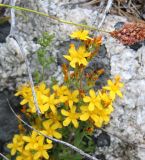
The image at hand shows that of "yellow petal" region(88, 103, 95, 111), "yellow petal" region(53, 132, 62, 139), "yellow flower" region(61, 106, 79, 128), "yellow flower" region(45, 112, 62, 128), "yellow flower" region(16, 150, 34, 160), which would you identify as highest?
"yellow petal" region(88, 103, 95, 111)

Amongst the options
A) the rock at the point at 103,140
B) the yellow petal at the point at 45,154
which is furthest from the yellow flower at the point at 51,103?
the rock at the point at 103,140

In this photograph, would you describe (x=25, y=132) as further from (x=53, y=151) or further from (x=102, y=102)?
(x=102, y=102)

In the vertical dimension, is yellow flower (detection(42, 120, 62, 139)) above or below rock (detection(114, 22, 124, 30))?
below

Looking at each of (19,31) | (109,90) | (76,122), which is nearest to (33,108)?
(76,122)

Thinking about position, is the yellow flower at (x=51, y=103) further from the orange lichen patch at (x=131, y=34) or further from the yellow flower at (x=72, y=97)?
the orange lichen patch at (x=131, y=34)

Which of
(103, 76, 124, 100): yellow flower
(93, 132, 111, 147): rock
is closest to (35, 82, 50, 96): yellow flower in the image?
(103, 76, 124, 100): yellow flower

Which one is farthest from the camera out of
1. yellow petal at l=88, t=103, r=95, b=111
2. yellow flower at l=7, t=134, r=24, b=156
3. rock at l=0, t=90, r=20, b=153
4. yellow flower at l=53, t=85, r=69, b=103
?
rock at l=0, t=90, r=20, b=153

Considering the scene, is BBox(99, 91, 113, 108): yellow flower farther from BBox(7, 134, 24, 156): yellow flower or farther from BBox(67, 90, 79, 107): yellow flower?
BBox(7, 134, 24, 156): yellow flower
